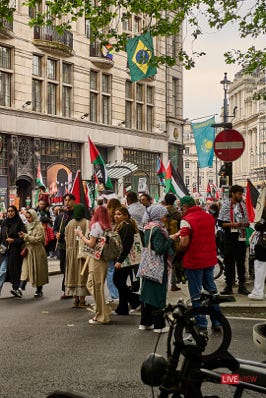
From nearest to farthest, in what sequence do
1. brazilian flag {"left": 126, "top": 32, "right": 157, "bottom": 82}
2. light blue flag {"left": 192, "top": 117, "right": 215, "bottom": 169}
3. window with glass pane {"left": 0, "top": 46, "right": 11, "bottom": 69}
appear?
brazilian flag {"left": 126, "top": 32, "right": 157, "bottom": 82}, light blue flag {"left": 192, "top": 117, "right": 215, "bottom": 169}, window with glass pane {"left": 0, "top": 46, "right": 11, "bottom": 69}

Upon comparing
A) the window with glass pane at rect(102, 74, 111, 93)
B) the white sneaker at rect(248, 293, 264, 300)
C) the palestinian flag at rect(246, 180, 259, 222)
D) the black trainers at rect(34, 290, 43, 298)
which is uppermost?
the window with glass pane at rect(102, 74, 111, 93)

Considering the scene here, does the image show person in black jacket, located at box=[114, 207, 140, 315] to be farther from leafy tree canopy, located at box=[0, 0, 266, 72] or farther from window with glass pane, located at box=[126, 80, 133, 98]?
window with glass pane, located at box=[126, 80, 133, 98]

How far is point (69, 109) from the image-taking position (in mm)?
33281

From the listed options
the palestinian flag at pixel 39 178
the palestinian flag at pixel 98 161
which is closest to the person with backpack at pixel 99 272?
the palestinian flag at pixel 98 161

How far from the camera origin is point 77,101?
33469 millimetres

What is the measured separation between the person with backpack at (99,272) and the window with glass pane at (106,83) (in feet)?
85.4

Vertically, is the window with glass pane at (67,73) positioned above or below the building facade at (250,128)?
below

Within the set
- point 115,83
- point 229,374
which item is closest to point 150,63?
point 229,374

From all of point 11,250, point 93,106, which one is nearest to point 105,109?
point 93,106

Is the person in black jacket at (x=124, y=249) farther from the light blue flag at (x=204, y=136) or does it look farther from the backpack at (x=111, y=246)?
the light blue flag at (x=204, y=136)

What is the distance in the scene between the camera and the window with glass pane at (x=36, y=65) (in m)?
31.1

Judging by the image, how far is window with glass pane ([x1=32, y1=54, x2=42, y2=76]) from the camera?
31109 mm

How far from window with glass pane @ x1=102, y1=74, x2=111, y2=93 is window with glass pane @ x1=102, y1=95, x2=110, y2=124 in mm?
359

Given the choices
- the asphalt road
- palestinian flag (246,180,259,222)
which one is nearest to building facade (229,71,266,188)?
palestinian flag (246,180,259,222)
